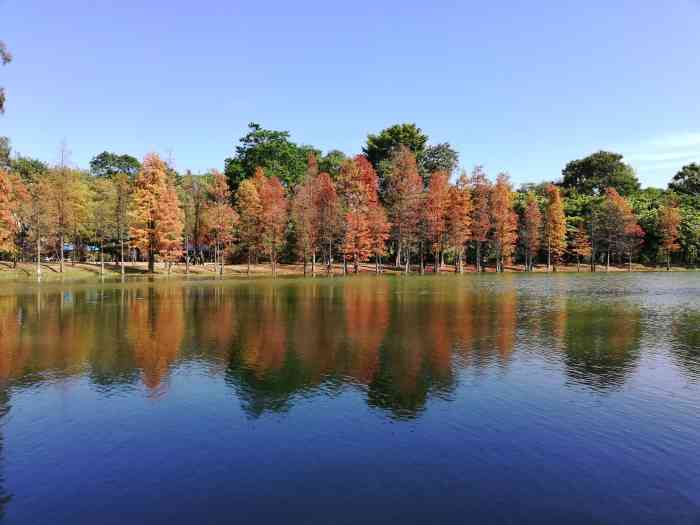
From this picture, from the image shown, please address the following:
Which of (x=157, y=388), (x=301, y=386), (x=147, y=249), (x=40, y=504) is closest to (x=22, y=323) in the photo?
(x=157, y=388)

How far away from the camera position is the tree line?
6488 centimetres

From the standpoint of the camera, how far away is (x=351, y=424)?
36.1 ft

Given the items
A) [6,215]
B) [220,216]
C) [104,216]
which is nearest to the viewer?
[6,215]

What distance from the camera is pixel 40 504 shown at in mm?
→ 7863

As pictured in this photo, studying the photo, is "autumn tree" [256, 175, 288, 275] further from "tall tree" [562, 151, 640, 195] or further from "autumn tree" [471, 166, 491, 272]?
"tall tree" [562, 151, 640, 195]

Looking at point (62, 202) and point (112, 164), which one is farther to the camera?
point (112, 164)

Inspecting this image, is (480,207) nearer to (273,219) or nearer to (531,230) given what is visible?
(531,230)

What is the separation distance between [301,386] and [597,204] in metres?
96.4

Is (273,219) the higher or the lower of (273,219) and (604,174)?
the lower

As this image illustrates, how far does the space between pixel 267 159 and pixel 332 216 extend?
29.8 m

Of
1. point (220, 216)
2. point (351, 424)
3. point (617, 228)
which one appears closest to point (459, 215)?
point (617, 228)

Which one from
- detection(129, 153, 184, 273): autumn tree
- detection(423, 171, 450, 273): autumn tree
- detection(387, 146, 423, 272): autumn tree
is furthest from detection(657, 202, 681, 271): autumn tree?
detection(129, 153, 184, 273): autumn tree

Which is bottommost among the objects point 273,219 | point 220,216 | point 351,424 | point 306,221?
point 351,424

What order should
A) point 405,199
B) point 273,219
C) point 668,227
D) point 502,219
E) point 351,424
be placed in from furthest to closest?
point 668,227 → point 502,219 → point 405,199 → point 273,219 → point 351,424
